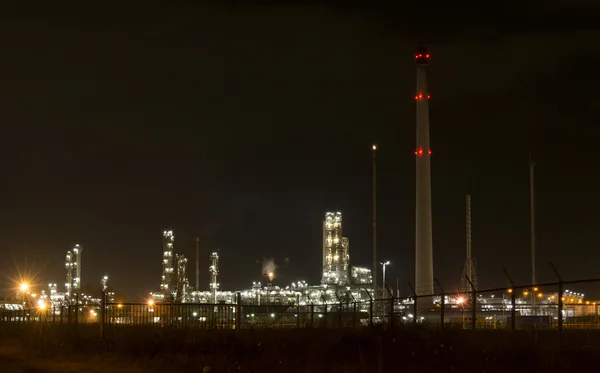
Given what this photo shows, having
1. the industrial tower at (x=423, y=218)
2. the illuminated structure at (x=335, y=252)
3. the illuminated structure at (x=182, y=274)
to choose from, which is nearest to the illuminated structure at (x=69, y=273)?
the illuminated structure at (x=182, y=274)

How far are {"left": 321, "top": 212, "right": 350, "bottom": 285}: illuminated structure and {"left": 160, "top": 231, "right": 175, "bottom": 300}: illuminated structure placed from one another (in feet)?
146

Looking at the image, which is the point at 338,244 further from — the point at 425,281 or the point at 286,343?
the point at 286,343

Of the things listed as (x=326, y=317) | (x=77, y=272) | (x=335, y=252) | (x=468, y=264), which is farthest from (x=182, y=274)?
(x=326, y=317)

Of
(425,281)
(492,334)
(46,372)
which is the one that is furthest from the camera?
(425,281)

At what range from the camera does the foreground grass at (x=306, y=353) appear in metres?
19.0

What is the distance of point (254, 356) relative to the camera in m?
23.5

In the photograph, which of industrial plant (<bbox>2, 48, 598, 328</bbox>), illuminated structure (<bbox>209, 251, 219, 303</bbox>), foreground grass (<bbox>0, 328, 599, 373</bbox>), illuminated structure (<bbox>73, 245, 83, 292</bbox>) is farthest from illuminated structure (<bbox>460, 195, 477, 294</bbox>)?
illuminated structure (<bbox>73, 245, 83, 292</bbox>)

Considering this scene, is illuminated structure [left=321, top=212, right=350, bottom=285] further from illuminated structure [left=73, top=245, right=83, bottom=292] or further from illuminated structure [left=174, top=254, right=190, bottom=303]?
illuminated structure [left=73, top=245, right=83, bottom=292]

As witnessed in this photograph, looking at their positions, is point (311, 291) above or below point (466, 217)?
below

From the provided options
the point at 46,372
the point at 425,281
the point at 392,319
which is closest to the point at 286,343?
the point at 392,319

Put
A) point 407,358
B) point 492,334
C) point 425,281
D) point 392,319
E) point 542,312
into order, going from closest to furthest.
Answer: point 407,358, point 492,334, point 392,319, point 542,312, point 425,281

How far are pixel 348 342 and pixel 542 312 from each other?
153 ft

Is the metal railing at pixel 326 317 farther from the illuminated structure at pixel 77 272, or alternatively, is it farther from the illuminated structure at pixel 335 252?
the illuminated structure at pixel 77 272

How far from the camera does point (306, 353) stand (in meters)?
22.9
